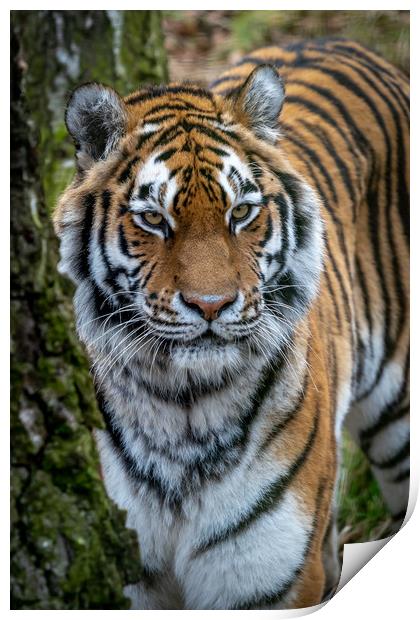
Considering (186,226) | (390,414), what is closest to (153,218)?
(186,226)

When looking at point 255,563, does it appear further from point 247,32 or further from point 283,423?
point 247,32

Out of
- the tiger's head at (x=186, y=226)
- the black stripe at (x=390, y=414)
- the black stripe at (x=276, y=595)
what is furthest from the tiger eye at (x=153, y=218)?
the black stripe at (x=390, y=414)

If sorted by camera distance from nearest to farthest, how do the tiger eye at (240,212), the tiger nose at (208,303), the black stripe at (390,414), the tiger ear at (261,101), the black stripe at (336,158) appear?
1. the tiger nose at (208,303)
2. the tiger eye at (240,212)
3. the tiger ear at (261,101)
4. the black stripe at (336,158)
5. the black stripe at (390,414)

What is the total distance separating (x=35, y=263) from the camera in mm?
1920

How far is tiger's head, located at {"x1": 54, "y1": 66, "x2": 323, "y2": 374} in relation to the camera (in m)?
1.92

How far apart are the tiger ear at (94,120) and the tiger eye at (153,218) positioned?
0.16 m

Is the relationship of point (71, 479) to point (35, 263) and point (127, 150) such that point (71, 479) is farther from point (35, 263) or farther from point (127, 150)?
point (127, 150)

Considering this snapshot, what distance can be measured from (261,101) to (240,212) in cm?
27

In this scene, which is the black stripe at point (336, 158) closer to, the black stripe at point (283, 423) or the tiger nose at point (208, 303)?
the black stripe at point (283, 423)

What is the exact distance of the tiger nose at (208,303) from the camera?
73.1 inches

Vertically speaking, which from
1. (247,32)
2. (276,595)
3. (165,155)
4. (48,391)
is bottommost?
(276,595)

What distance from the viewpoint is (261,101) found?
2.11 metres

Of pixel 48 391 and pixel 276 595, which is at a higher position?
pixel 48 391

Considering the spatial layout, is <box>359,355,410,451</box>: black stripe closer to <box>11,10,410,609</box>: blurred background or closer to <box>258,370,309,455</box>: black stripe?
<box>258,370,309,455</box>: black stripe
